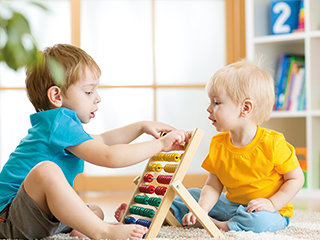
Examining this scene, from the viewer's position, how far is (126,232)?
3.14ft

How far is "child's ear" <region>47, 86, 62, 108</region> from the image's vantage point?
3.61 ft

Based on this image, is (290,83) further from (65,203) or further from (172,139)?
(65,203)

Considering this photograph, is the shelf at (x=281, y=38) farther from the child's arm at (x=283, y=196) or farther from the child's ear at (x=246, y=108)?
the child's arm at (x=283, y=196)

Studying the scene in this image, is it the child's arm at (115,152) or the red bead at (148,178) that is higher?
the child's arm at (115,152)

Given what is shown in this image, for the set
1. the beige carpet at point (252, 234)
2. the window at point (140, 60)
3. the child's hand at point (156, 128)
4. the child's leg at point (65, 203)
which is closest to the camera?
the child's leg at point (65, 203)

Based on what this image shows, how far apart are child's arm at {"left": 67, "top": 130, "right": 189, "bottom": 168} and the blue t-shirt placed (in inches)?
1.1

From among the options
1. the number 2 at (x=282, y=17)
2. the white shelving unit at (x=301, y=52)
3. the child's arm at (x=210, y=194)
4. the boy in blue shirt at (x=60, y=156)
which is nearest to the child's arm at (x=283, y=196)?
the child's arm at (x=210, y=194)

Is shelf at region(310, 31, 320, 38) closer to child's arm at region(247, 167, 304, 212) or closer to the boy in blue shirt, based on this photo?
child's arm at region(247, 167, 304, 212)

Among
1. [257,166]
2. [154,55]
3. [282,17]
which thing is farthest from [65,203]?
[282,17]

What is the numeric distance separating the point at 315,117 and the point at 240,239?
4.00 ft

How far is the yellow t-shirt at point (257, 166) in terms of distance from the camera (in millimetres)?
1179

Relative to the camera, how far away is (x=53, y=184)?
92 centimetres

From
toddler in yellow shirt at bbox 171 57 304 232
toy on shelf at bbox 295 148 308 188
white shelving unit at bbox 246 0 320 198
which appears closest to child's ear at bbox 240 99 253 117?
toddler in yellow shirt at bbox 171 57 304 232

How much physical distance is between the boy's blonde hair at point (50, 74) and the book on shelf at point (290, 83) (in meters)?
1.35
